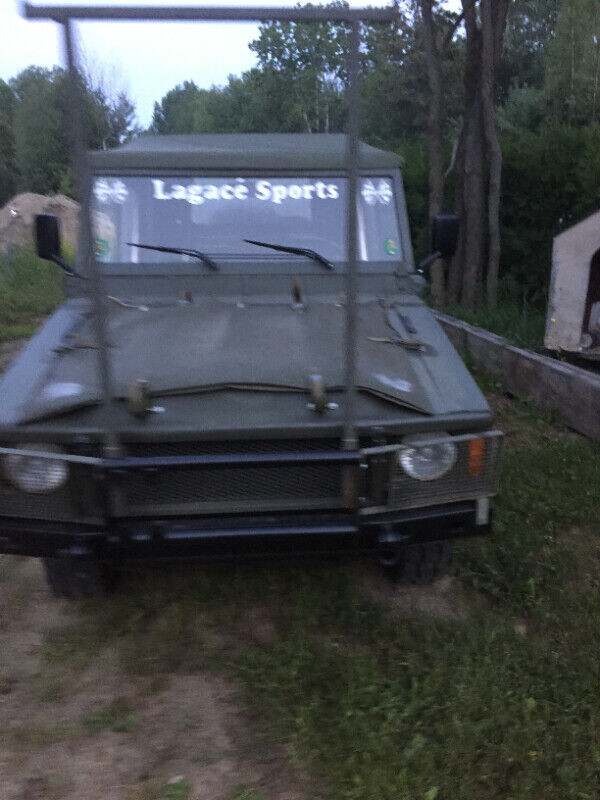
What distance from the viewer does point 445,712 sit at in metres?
2.73

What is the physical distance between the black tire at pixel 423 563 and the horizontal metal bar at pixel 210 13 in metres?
2.06

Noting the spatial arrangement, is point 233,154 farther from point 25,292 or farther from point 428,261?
point 25,292

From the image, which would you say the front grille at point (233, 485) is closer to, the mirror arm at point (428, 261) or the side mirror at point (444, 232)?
the mirror arm at point (428, 261)

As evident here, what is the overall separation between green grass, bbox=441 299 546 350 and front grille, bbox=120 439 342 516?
14.7ft

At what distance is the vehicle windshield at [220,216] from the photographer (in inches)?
153

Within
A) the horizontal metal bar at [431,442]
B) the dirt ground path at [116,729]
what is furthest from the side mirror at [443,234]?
the dirt ground path at [116,729]

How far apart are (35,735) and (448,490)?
1710 millimetres

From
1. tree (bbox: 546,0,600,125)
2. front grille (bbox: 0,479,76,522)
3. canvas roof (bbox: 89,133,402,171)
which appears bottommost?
front grille (bbox: 0,479,76,522)

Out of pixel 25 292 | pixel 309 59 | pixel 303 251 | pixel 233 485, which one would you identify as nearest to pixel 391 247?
pixel 303 251

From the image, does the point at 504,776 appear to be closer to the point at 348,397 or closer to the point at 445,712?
the point at 445,712

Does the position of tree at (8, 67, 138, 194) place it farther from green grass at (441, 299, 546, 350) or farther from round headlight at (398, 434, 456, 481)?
green grass at (441, 299, 546, 350)

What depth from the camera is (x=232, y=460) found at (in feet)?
8.71

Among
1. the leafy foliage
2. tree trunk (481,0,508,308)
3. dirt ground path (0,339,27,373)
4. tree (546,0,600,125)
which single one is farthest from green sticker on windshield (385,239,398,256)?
tree (546,0,600,125)

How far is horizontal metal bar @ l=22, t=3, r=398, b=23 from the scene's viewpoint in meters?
2.32
